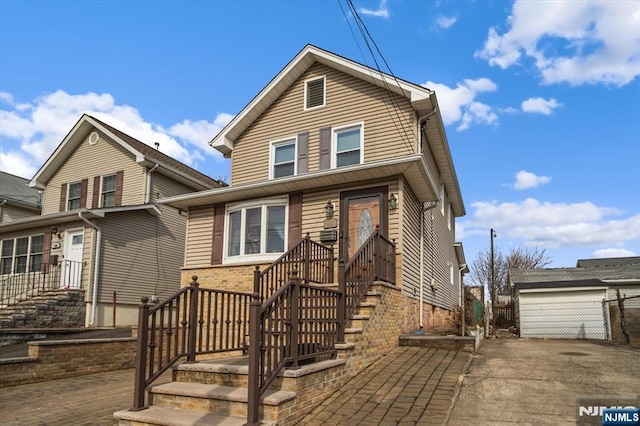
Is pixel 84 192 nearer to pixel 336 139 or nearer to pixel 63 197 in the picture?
pixel 63 197

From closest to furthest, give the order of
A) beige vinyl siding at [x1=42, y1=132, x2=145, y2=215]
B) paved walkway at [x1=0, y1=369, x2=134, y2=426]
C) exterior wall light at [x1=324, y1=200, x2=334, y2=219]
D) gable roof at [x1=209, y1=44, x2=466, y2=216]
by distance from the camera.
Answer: paved walkway at [x1=0, y1=369, x2=134, y2=426]
exterior wall light at [x1=324, y1=200, x2=334, y2=219]
gable roof at [x1=209, y1=44, x2=466, y2=216]
beige vinyl siding at [x1=42, y1=132, x2=145, y2=215]

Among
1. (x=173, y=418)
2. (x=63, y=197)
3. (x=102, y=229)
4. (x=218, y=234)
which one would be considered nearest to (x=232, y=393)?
(x=173, y=418)

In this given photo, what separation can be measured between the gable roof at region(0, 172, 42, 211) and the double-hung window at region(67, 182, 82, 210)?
3.76 metres

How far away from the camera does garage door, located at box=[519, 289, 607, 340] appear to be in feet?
46.5

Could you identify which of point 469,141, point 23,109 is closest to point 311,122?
point 469,141

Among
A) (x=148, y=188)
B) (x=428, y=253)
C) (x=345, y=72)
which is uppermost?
(x=345, y=72)

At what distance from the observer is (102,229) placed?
15.5 metres

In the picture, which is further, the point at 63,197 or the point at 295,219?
the point at 63,197

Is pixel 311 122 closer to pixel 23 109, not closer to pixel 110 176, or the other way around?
pixel 110 176

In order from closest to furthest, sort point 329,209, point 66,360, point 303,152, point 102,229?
point 66,360
point 329,209
point 303,152
point 102,229

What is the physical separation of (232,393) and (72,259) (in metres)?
13.1

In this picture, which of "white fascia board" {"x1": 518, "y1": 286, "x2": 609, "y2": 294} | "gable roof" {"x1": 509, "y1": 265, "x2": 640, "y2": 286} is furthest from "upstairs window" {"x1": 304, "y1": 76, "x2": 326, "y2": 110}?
"gable roof" {"x1": 509, "y1": 265, "x2": 640, "y2": 286}

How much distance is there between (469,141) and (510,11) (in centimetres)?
746

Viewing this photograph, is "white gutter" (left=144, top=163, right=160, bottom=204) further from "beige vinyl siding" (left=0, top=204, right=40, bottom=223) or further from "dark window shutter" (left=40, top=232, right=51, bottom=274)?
"beige vinyl siding" (left=0, top=204, right=40, bottom=223)
